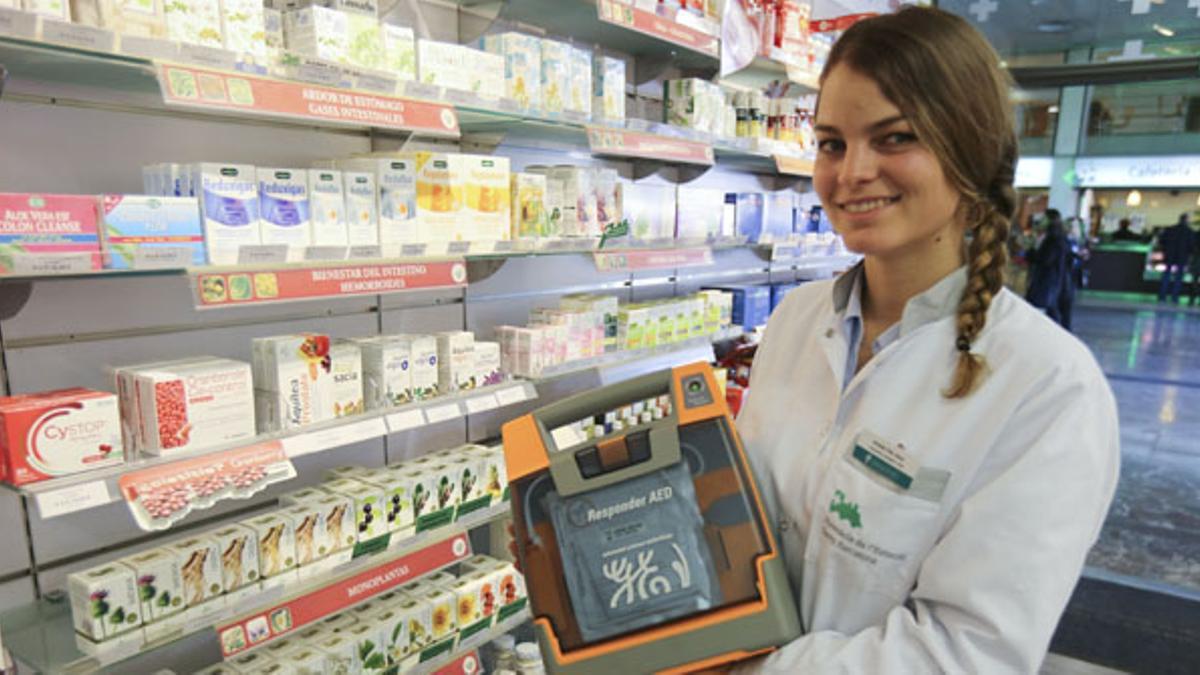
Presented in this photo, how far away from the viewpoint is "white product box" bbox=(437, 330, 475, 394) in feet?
7.86

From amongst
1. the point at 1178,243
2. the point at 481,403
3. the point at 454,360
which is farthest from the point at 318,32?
the point at 1178,243

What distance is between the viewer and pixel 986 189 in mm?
1199

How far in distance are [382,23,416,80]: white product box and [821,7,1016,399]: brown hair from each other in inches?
52.5

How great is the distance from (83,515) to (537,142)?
2.03 meters

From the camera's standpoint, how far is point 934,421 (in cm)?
113

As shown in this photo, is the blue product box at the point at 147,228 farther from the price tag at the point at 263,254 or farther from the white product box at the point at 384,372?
the white product box at the point at 384,372

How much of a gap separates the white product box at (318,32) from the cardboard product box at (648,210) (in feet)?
4.15

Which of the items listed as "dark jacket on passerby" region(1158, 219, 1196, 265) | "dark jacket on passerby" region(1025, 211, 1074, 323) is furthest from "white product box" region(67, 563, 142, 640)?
"dark jacket on passerby" region(1158, 219, 1196, 265)

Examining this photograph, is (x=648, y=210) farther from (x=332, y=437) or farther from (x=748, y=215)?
(x=332, y=437)

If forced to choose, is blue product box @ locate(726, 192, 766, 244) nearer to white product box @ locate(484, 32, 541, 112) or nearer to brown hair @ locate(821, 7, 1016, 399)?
white product box @ locate(484, 32, 541, 112)

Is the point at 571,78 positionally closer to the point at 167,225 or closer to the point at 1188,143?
the point at 167,225

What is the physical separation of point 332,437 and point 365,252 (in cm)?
49

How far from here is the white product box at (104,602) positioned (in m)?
1.73

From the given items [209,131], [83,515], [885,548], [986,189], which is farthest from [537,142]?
[885,548]
